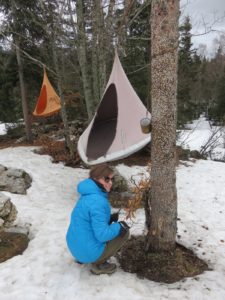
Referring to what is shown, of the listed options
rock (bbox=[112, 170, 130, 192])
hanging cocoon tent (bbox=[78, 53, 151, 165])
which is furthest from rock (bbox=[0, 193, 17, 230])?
rock (bbox=[112, 170, 130, 192])

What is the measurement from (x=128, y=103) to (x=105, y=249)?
3.55 metres

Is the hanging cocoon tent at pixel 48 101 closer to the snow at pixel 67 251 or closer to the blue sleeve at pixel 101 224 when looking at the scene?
the snow at pixel 67 251

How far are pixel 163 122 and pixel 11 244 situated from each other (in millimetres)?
2650

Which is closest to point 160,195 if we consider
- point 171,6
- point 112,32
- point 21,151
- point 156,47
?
point 156,47

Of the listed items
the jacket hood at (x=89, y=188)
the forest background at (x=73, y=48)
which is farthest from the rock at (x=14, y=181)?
Answer: the jacket hood at (x=89, y=188)

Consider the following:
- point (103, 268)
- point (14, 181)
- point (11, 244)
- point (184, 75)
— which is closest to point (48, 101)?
point (14, 181)

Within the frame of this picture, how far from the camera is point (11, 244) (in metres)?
4.34

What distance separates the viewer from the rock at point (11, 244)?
416 cm

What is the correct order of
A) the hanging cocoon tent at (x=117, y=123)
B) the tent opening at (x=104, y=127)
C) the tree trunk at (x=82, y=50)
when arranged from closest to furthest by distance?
the hanging cocoon tent at (x=117, y=123), the tent opening at (x=104, y=127), the tree trunk at (x=82, y=50)

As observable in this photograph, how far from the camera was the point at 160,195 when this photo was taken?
12.5 ft

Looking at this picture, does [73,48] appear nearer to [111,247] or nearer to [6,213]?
[6,213]

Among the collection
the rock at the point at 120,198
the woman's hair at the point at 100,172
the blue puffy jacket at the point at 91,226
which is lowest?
the rock at the point at 120,198

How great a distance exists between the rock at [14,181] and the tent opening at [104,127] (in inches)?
60.0

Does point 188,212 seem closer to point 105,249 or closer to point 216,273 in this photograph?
point 216,273
